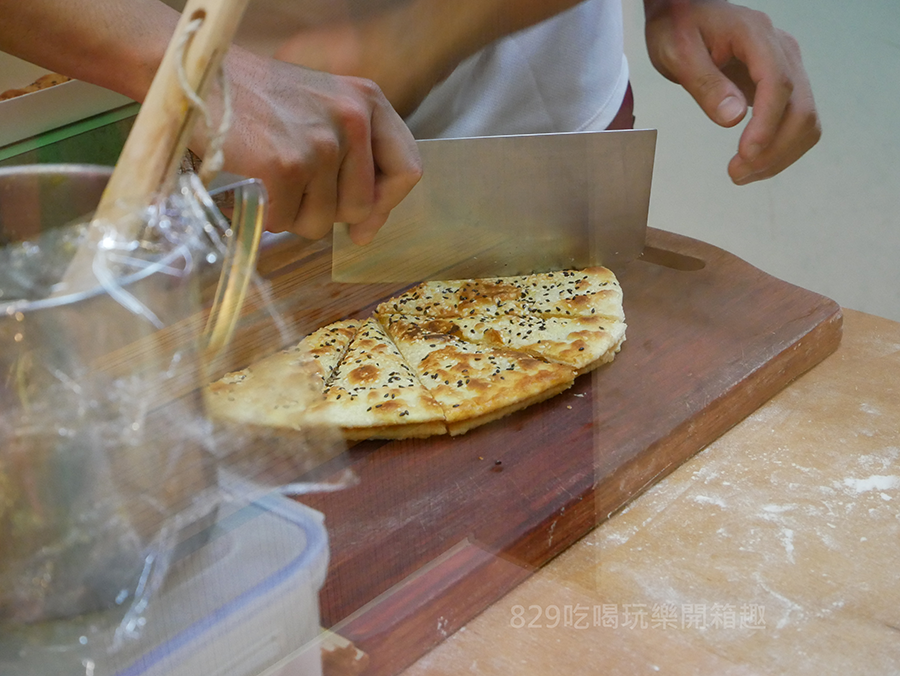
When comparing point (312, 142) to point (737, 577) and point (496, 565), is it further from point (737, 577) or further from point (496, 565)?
point (737, 577)

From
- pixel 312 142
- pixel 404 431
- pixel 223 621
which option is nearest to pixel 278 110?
pixel 312 142

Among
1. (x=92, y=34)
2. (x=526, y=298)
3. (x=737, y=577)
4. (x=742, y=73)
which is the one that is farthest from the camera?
(x=526, y=298)

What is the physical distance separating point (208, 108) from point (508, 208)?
1.60 feet

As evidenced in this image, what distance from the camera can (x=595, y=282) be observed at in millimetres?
1158

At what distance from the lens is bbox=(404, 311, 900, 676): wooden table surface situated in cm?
69

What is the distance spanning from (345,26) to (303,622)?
405 mm

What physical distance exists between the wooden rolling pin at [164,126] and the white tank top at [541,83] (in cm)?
26

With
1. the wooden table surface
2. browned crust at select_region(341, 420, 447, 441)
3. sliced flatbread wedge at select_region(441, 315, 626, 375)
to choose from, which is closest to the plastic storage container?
the wooden table surface

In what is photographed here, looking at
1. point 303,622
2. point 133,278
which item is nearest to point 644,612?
point 303,622

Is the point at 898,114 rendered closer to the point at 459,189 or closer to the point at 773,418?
the point at 773,418

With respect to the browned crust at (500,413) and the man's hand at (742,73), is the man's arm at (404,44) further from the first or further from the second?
the browned crust at (500,413)

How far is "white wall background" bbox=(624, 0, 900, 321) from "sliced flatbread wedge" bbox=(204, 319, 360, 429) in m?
0.47

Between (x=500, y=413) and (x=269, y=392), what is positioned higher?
(x=269, y=392)

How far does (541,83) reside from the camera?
2.74 ft
